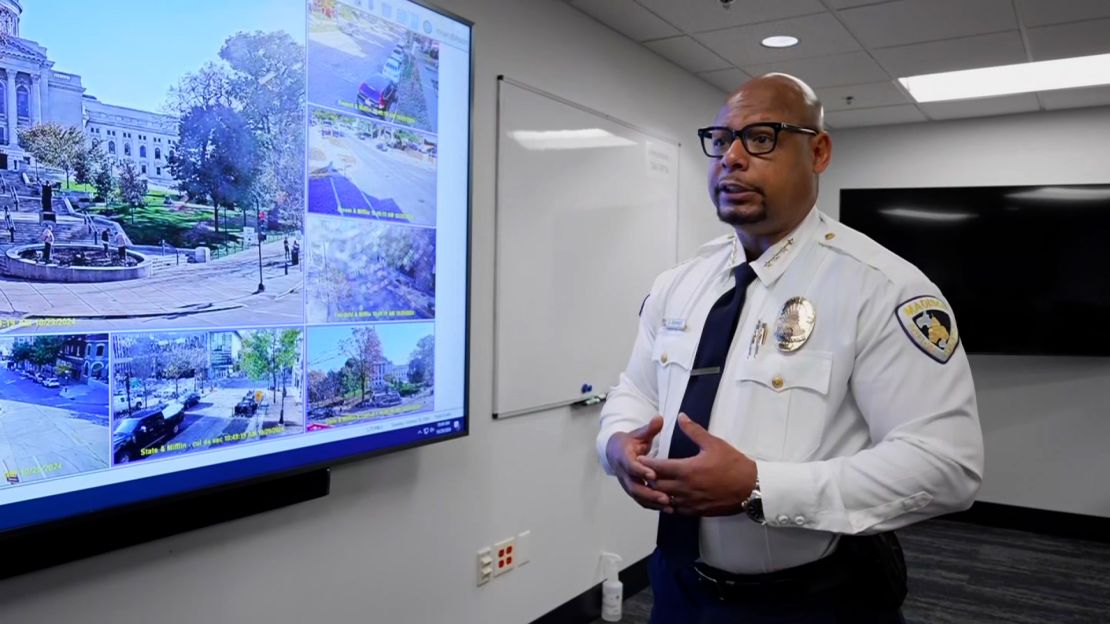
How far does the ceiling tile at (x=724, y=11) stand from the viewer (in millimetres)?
2717

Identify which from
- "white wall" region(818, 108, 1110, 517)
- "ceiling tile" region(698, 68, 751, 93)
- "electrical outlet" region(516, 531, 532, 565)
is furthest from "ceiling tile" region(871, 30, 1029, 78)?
"electrical outlet" region(516, 531, 532, 565)

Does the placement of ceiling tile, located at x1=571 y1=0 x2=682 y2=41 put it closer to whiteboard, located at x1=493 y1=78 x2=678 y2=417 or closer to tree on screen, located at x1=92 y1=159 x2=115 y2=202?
whiteboard, located at x1=493 y1=78 x2=678 y2=417

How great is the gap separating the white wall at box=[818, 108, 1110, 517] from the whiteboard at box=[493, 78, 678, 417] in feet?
7.60

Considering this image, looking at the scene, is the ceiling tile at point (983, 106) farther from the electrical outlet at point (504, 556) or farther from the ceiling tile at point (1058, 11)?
the electrical outlet at point (504, 556)

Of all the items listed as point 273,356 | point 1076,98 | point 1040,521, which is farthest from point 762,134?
point 1040,521

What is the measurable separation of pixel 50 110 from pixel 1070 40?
369 centimetres

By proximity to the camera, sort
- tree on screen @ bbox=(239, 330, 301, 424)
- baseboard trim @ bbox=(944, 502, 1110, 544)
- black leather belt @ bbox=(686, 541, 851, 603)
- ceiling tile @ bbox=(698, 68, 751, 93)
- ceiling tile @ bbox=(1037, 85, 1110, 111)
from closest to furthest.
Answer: black leather belt @ bbox=(686, 541, 851, 603) < tree on screen @ bbox=(239, 330, 301, 424) < ceiling tile @ bbox=(698, 68, 751, 93) < ceiling tile @ bbox=(1037, 85, 1110, 111) < baseboard trim @ bbox=(944, 502, 1110, 544)

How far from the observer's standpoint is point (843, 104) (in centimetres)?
432

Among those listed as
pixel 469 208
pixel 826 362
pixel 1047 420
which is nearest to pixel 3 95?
pixel 469 208

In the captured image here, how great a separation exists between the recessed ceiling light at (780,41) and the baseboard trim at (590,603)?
7.89ft

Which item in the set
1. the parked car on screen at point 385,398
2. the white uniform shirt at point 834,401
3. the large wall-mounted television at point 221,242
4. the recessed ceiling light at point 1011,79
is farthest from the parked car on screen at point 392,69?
the recessed ceiling light at point 1011,79

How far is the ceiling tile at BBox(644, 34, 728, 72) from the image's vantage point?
10.6 feet

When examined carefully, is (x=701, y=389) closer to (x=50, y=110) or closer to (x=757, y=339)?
(x=757, y=339)

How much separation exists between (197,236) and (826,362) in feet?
4.09
